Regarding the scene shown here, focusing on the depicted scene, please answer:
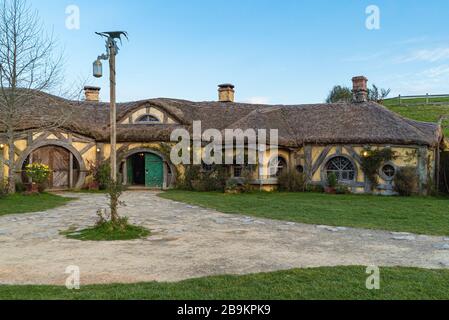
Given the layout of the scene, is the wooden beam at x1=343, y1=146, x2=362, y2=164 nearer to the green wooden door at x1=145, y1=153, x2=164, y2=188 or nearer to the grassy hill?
the green wooden door at x1=145, y1=153, x2=164, y2=188

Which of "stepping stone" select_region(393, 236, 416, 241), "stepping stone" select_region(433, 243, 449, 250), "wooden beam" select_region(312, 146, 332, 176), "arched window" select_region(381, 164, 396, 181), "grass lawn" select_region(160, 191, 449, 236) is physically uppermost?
"wooden beam" select_region(312, 146, 332, 176)

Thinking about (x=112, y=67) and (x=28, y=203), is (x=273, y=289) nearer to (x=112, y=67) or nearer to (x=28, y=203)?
(x=112, y=67)

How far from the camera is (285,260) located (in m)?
6.16

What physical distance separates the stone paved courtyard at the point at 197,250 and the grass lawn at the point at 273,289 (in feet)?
1.39

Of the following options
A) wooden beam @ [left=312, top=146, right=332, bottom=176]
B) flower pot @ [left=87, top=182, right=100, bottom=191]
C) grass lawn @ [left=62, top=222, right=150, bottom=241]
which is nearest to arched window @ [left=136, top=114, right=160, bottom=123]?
flower pot @ [left=87, top=182, right=100, bottom=191]

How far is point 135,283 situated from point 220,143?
13.3 meters

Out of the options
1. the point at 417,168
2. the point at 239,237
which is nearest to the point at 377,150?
the point at 417,168

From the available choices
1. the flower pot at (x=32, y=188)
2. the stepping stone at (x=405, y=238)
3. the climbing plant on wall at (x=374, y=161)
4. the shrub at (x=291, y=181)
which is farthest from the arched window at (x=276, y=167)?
the stepping stone at (x=405, y=238)

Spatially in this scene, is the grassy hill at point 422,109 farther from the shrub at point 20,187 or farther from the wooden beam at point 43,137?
the shrub at point 20,187

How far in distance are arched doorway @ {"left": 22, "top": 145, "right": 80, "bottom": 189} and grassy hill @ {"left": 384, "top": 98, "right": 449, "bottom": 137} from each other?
24.9m

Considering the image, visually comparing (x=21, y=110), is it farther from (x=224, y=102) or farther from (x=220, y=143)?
(x=224, y=102)

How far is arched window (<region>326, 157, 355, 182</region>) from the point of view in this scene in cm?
1816

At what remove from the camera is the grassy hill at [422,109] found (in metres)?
31.2

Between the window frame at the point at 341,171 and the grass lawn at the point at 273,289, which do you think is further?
the window frame at the point at 341,171
